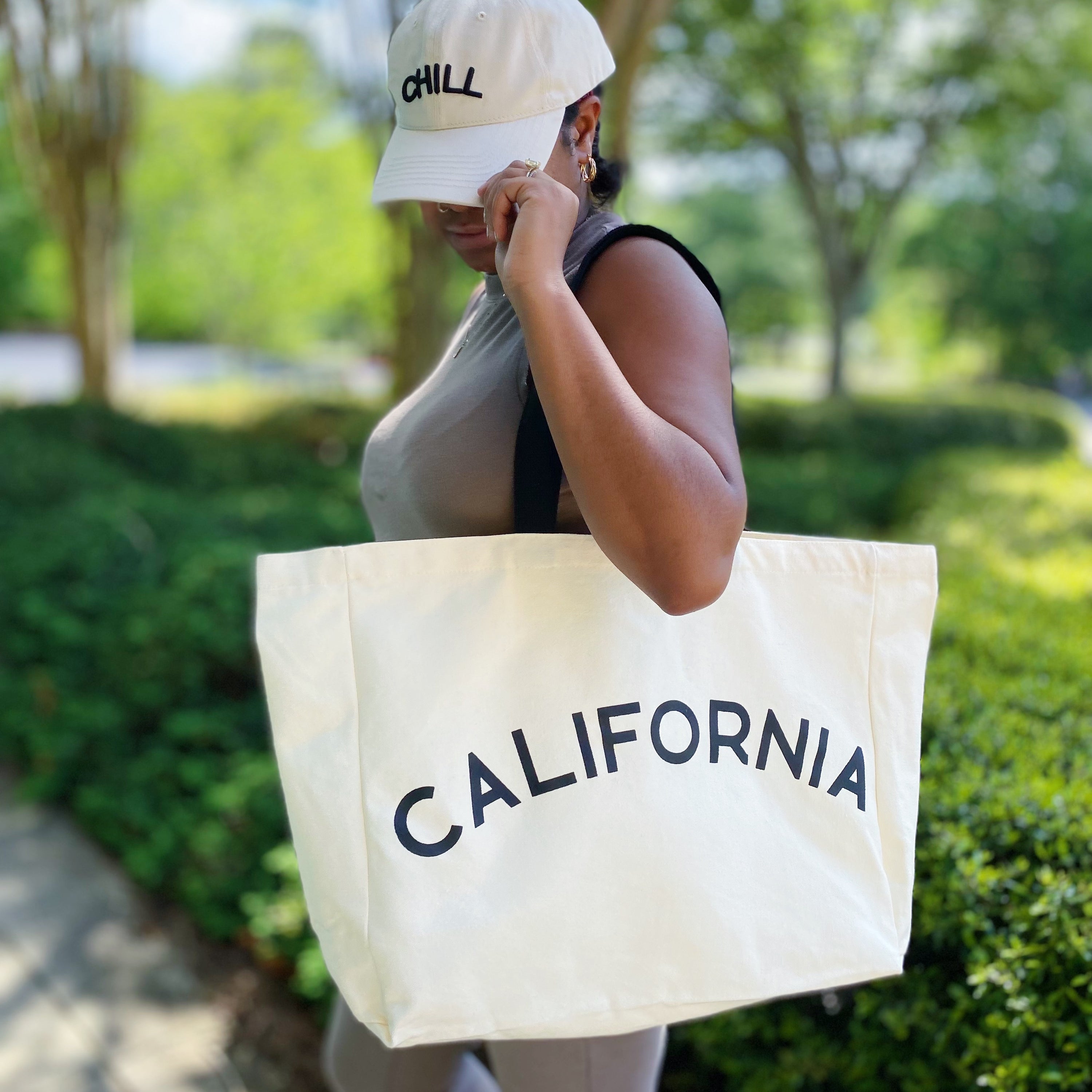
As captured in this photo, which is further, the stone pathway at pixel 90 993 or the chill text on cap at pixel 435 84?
the stone pathway at pixel 90 993

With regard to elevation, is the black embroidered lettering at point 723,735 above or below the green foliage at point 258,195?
above

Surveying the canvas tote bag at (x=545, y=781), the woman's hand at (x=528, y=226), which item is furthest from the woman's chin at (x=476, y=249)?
the canvas tote bag at (x=545, y=781)

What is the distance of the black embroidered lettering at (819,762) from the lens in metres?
1.22

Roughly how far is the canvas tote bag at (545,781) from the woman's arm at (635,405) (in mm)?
132

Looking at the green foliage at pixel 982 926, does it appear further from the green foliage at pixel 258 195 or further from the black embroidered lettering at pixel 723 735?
the green foliage at pixel 258 195

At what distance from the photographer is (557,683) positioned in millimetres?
1149

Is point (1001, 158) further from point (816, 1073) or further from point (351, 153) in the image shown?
point (816, 1073)

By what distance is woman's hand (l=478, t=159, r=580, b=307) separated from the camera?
1038 mm

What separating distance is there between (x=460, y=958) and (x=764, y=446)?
32.0ft

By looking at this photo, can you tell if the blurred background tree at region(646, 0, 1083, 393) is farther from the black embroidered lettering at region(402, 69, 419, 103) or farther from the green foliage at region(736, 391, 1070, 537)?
the black embroidered lettering at region(402, 69, 419, 103)

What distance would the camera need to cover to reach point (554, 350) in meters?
1.02

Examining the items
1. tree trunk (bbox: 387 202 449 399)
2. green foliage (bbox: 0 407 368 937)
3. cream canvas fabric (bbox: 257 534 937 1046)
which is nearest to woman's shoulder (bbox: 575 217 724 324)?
cream canvas fabric (bbox: 257 534 937 1046)

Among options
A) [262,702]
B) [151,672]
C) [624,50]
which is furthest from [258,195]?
[262,702]

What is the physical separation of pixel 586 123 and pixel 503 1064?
1.18 meters
